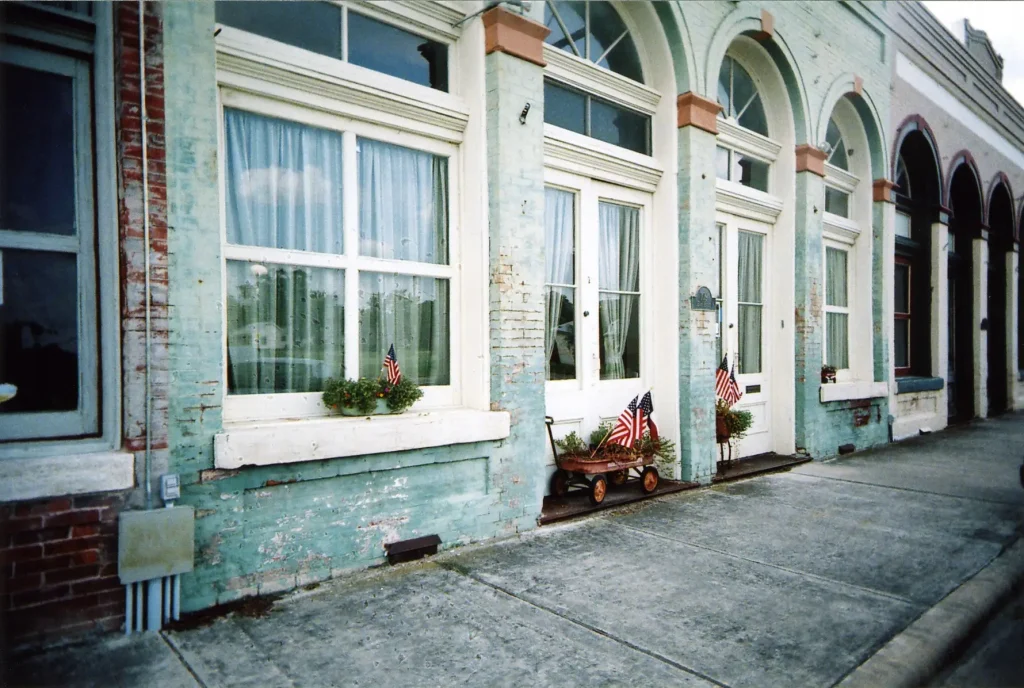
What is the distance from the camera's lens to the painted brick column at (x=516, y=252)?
498 centimetres

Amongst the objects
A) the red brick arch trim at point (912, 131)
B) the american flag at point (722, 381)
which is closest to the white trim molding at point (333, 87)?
the american flag at point (722, 381)

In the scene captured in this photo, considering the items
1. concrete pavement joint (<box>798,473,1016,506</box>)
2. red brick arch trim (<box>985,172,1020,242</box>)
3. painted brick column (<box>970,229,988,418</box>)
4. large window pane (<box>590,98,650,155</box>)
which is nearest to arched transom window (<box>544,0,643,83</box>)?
large window pane (<box>590,98,650,155</box>)

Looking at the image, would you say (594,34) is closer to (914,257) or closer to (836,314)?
(836,314)

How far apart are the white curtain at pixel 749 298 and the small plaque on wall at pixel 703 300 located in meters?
1.34

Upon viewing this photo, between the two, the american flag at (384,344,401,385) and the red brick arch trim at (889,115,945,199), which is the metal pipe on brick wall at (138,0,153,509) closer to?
the american flag at (384,344,401,385)

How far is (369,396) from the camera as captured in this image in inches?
170

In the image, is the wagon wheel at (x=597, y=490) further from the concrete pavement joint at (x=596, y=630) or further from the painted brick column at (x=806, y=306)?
the painted brick column at (x=806, y=306)

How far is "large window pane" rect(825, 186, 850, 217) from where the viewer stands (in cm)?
973

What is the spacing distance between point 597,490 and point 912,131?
944cm

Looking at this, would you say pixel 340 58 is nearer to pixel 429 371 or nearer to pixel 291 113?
pixel 291 113

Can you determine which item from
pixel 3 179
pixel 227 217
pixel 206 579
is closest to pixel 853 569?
pixel 206 579

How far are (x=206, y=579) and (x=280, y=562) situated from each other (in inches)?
16.3

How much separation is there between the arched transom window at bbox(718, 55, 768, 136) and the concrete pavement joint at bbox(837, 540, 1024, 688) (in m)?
5.53

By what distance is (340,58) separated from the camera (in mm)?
4508
